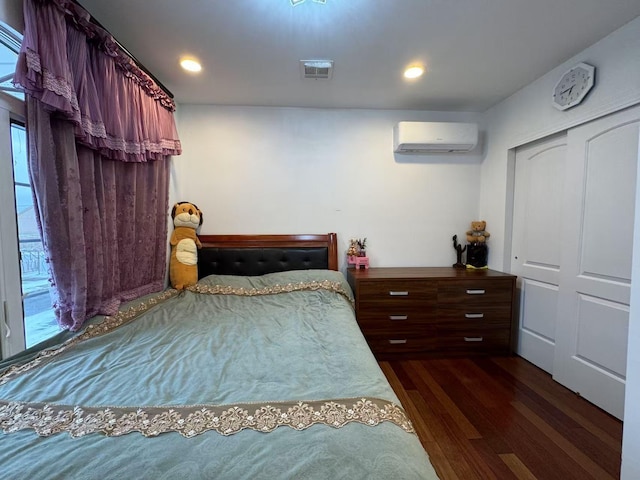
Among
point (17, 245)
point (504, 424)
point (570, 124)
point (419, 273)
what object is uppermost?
point (570, 124)

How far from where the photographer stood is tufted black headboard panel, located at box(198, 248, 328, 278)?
2.59 meters

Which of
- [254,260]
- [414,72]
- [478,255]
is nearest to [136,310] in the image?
[254,260]

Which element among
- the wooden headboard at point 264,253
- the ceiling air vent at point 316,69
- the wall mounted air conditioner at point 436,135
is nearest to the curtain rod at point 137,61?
the ceiling air vent at point 316,69

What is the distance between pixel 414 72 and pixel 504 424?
2548 millimetres

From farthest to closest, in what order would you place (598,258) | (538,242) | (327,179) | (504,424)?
(327,179), (538,242), (598,258), (504,424)

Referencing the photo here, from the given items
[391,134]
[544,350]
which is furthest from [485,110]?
[544,350]

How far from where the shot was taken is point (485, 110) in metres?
2.84

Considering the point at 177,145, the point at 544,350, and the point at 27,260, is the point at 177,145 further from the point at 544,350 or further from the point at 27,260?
the point at 544,350

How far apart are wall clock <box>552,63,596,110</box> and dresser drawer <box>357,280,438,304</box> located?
167 centimetres

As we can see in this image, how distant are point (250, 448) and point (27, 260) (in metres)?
1.55

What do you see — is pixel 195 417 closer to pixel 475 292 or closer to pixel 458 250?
pixel 475 292

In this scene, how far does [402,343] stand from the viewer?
2.44 m

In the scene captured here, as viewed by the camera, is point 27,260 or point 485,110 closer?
point 27,260

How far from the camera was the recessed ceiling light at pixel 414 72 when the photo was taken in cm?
204
